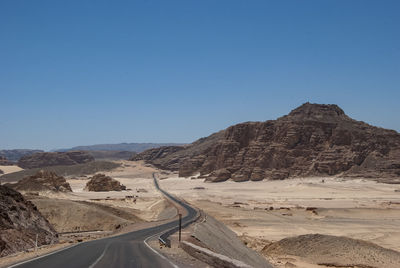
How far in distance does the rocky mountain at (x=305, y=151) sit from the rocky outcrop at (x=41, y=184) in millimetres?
45053

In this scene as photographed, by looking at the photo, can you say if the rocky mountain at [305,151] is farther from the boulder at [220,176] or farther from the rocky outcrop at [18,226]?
the rocky outcrop at [18,226]

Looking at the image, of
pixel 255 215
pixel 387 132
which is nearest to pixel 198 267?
pixel 255 215

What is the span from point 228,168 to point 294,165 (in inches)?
752

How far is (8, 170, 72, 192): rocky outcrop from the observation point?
2844 inches

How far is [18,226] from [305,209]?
4851 centimetres

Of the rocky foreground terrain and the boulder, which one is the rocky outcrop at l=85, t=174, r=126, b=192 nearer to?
the boulder

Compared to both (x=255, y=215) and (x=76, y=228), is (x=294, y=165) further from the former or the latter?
(x=76, y=228)

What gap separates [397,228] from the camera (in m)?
43.7

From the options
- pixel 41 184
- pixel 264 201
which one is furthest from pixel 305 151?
pixel 41 184

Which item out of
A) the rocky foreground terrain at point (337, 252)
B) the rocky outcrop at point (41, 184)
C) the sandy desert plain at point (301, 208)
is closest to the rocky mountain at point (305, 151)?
the sandy desert plain at point (301, 208)

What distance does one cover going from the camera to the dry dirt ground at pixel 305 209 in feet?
129

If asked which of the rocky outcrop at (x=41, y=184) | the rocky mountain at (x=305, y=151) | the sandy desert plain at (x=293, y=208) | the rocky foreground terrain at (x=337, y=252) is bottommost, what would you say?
the sandy desert plain at (x=293, y=208)

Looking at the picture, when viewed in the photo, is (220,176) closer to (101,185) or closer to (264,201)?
(101,185)

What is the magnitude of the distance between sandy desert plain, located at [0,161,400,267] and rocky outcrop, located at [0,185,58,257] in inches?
495
